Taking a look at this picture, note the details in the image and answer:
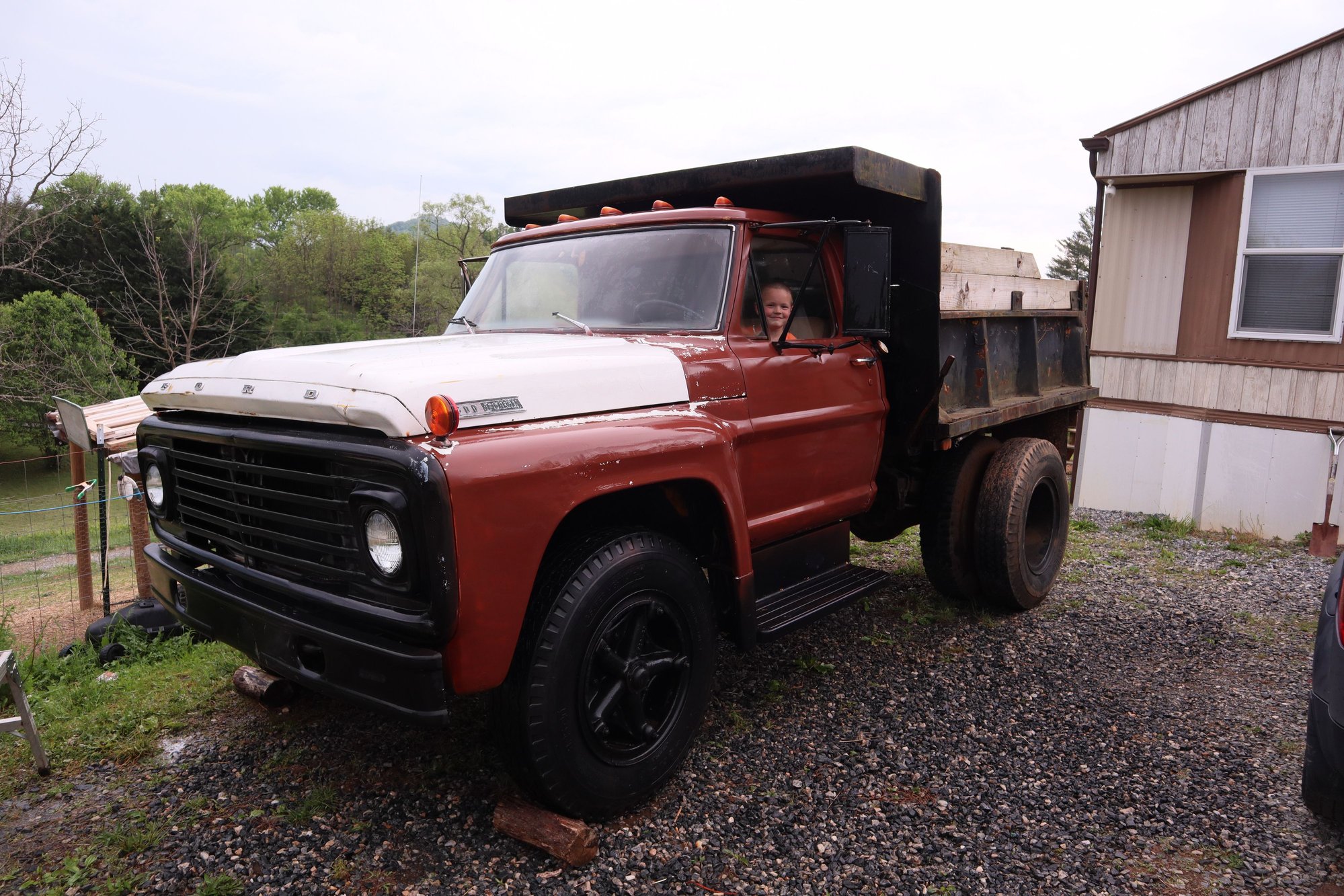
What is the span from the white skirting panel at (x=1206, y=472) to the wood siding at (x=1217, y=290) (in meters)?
0.72

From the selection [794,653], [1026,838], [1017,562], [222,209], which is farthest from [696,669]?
[222,209]

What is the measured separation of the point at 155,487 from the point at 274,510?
→ 1.00 meters

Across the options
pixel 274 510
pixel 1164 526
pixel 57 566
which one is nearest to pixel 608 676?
pixel 274 510

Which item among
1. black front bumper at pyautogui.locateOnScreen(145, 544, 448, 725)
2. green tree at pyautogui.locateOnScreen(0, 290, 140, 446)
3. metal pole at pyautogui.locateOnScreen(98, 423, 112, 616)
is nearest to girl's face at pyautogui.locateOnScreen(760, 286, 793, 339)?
black front bumper at pyautogui.locateOnScreen(145, 544, 448, 725)

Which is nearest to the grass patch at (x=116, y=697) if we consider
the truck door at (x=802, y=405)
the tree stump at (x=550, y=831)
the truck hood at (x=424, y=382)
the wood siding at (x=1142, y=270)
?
the truck hood at (x=424, y=382)

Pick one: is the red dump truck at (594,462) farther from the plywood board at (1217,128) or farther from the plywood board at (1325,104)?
the plywood board at (1325,104)

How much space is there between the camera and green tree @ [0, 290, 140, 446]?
1641cm

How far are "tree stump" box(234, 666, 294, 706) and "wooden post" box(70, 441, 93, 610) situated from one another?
3.50 meters

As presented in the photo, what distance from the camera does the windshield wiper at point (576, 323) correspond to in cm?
377

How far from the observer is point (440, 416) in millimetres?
2504

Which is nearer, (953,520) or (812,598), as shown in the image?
(812,598)

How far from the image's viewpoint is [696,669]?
331cm

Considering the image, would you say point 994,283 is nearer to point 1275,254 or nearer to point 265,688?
point 1275,254

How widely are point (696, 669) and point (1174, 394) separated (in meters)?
7.66
